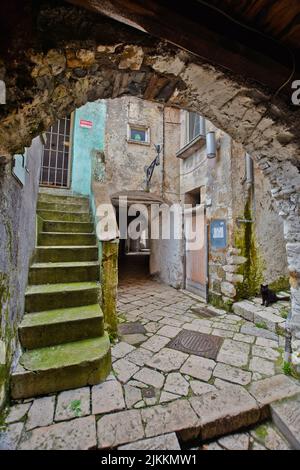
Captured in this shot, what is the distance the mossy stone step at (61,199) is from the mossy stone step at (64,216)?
592 millimetres

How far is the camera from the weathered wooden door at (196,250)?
5.03m

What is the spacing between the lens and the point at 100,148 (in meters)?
5.86

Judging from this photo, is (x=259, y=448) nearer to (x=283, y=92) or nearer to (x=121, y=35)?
(x=283, y=92)

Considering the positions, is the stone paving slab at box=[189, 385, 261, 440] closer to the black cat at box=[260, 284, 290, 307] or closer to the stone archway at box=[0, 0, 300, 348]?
the stone archway at box=[0, 0, 300, 348]

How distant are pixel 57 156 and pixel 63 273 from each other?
4392 mm

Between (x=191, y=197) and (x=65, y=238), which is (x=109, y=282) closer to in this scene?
(x=65, y=238)

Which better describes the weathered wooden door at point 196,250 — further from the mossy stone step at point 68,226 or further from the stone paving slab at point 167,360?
the mossy stone step at point 68,226

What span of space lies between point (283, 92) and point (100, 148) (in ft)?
16.5

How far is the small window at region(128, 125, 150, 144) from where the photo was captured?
6.21 metres

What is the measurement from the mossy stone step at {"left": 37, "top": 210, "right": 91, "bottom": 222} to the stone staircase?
0.77 ft

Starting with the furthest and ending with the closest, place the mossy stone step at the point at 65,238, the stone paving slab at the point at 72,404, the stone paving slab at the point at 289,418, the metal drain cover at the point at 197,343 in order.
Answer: the mossy stone step at the point at 65,238
the metal drain cover at the point at 197,343
the stone paving slab at the point at 72,404
the stone paving slab at the point at 289,418

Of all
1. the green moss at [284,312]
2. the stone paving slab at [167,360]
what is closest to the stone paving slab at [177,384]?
the stone paving slab at [167,360]

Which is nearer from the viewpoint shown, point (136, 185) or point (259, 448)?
point (259, 448)
